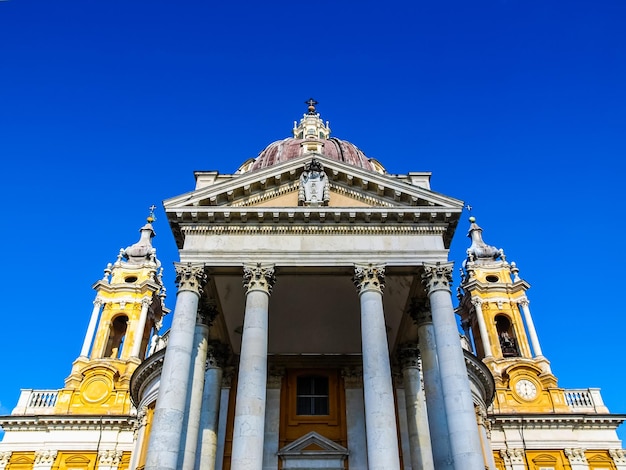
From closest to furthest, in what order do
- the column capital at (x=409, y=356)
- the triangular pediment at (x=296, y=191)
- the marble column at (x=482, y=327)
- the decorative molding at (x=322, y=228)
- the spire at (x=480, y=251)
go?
1. the decorative molding at (x=322, y=228)
2. the triangular pediment at (x=296, y=191)
3. the column capital at (x=409, y=356)
4. the marble column at (x=482, y=327)
5. the spire at (x=480, y=251)

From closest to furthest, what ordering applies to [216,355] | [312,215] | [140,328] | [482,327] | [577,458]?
[312,215]
[216,355]
[577,458]
[482,327]
[140,328]

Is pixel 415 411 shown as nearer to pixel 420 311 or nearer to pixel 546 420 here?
pixel 420 311

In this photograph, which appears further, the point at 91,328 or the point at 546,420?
the point at 91,328

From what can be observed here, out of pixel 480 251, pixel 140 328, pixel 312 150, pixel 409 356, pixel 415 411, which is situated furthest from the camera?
pixel 480 251

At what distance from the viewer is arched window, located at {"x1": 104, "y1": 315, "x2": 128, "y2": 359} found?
39.5m

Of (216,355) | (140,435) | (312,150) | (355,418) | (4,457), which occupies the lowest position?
(355,418)

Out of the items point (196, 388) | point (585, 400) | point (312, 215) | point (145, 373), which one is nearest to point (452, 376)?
point (312, 215)

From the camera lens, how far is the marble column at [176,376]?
47.6 ft

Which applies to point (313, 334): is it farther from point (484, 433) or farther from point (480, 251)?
point (480, 251)

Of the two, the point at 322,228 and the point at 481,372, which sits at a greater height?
the point at 481,372

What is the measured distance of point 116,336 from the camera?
40938mm

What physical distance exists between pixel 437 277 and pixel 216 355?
9066mm

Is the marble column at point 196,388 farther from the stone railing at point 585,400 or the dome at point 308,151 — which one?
the stone railing at point 585,400

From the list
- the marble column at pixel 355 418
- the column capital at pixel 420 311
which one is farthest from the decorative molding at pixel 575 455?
the column capital at pixel 420 311
